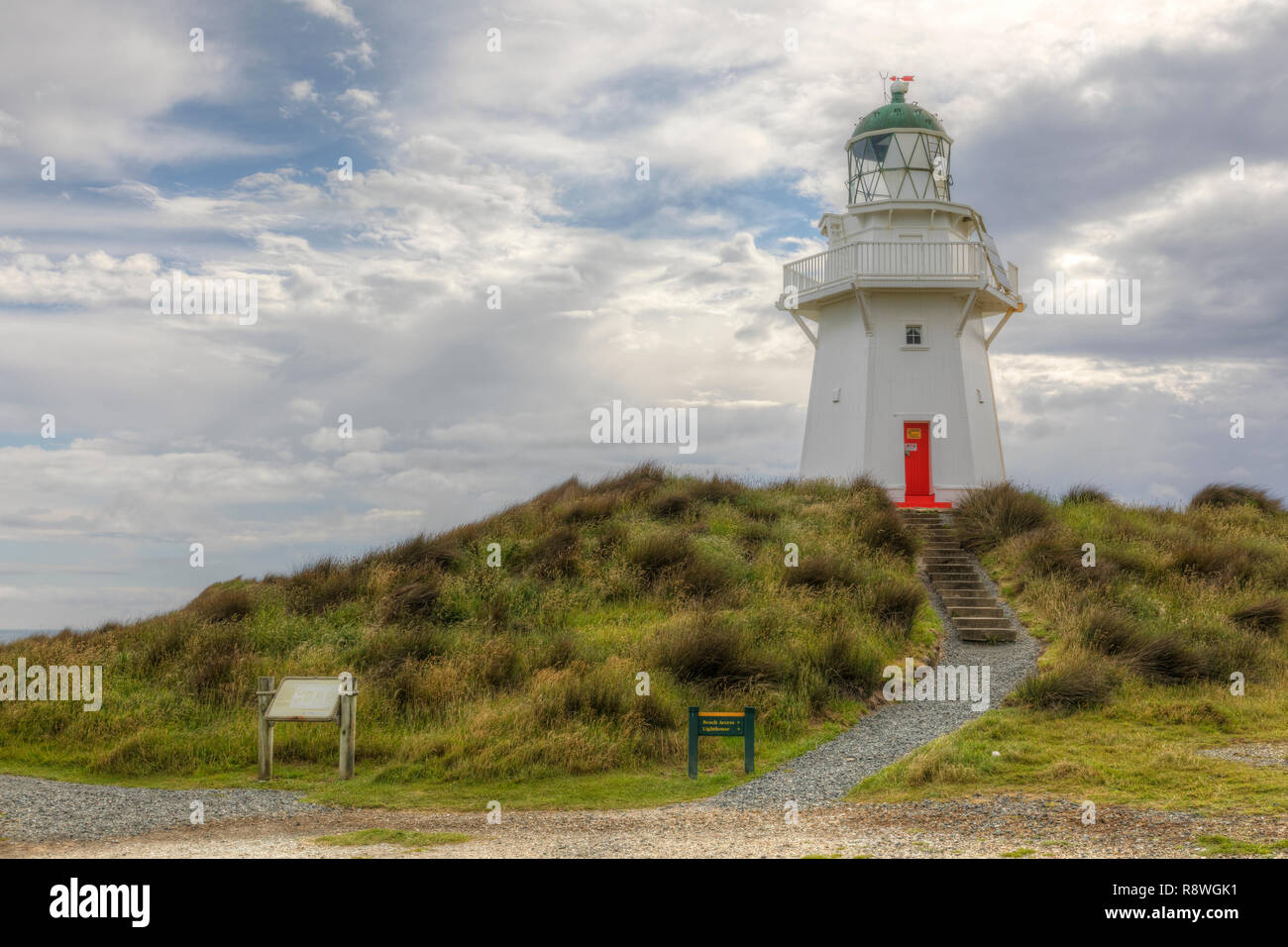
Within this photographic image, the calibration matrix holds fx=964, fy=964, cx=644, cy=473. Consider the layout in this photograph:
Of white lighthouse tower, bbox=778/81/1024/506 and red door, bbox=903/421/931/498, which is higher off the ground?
white lighthouse tower, bbox=778/81/1024/506

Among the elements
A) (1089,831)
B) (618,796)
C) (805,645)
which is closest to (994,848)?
(1089,831)

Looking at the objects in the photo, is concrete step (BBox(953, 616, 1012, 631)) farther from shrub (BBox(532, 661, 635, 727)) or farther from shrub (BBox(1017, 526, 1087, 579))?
shrub (BBox(532, 661, 635, 727))

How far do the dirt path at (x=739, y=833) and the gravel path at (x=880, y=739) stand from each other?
0.66 m

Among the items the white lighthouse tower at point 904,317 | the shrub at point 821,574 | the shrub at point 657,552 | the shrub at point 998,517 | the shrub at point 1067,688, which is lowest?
the shrub at point 1067,688

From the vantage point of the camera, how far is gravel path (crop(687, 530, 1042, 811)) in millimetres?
10086

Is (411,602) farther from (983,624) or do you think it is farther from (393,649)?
(983,624)

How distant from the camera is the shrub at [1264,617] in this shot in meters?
16.4

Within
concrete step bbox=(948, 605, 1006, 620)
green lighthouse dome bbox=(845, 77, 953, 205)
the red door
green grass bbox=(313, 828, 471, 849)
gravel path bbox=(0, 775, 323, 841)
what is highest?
green lighthouse dome bbox=(845, 77, 953, 205)

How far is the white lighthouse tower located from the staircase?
249 cm

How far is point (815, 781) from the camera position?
34.7 feet

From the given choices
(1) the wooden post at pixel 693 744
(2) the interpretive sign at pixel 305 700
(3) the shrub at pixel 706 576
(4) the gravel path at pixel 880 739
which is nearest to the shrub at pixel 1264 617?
(4) the gravel path at pixel 880 739

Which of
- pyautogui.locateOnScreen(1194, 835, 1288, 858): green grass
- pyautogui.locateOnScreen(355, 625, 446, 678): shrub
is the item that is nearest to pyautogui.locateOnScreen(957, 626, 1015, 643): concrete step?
pyautogui.locateOnScreen(355, 625, 446, 678): shrub

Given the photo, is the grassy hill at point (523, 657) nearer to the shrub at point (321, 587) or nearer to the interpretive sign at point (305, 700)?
the shrub at point (321, 587)

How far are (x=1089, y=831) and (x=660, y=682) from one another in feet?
20.7
